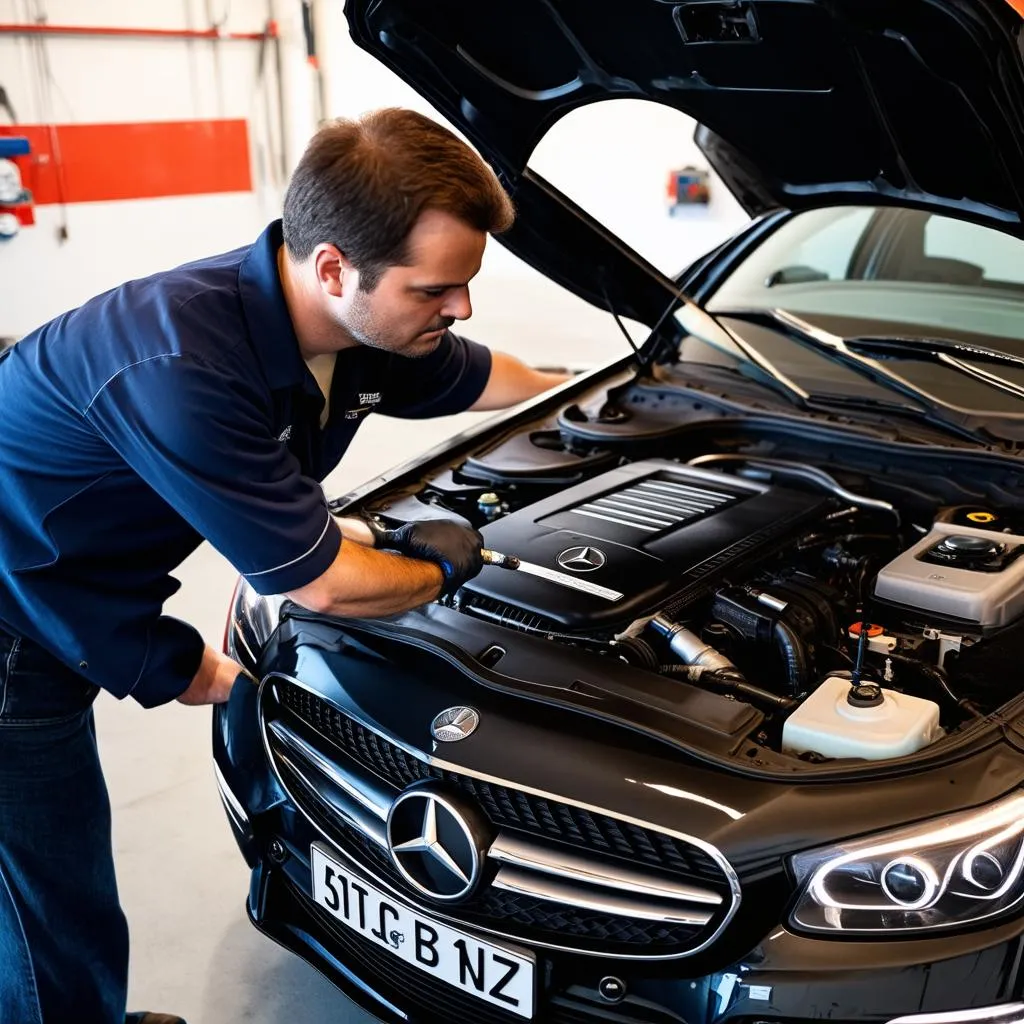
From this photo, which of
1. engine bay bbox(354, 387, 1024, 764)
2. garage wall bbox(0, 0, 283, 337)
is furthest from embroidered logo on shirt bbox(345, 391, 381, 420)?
garage wall bbox(0, 0, 283, 337)

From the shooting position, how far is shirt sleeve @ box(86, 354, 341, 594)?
1.28 metres

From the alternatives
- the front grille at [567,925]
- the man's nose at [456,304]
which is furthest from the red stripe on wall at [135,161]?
the front grille at [567,925]

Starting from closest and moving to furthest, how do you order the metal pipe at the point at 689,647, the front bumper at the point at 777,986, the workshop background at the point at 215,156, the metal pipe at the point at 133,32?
Answer: 1. the front bumper at the point at 777,986
2. the metal pipe at the point at 689,647
3. the metal pipe at the point at 133,32
4. the workshop background at the point at 215,156

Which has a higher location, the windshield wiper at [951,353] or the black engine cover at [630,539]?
the windshield wiper at [951,353]

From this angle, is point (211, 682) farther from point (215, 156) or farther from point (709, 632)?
point (215, 156)

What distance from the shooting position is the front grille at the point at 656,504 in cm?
177

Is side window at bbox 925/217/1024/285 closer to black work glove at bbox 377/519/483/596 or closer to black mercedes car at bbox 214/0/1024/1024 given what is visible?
black mercedes car at bbox 214/0/1024/1024

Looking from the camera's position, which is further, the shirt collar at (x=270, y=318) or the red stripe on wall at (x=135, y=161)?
the red stripe on wall at (x=135, y=161)

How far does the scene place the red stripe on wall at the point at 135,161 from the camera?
5.99 metres

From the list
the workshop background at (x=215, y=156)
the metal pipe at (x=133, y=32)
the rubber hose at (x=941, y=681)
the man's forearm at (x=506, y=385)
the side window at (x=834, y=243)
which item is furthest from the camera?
the workshop background at (x=215, y=156)

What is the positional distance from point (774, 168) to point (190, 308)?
109 centimetres

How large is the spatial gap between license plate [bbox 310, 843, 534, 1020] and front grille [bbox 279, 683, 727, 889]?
5.7 inches

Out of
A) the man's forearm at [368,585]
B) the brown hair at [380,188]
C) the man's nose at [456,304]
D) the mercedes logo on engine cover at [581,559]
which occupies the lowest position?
the mercedes logo on engine cover at [581,559]

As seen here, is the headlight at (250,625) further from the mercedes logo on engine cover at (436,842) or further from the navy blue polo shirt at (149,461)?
the mercedes logo on engine cover at (436,842)
